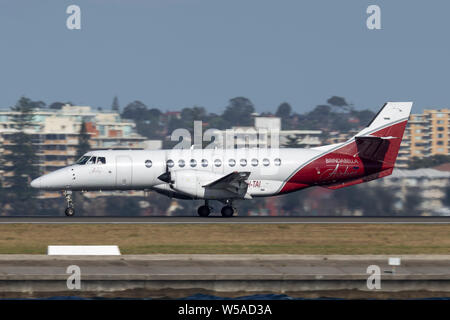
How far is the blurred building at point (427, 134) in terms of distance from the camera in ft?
589

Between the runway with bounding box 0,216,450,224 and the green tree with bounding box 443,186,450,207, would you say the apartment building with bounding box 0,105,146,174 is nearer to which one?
the green tree with bounding box 443,186,450,207

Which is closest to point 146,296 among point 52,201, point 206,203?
point 206,203

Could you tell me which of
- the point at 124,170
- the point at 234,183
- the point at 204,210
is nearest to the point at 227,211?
the point at 204,210

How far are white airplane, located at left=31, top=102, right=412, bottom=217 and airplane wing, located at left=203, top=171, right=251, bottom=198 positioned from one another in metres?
0.05

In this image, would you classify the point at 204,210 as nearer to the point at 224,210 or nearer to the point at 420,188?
the point at 224,210

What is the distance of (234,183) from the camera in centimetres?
4119

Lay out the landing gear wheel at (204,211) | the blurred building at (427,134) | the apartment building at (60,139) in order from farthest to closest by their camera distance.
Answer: the blurred building at (427,134) → the apartment building at (60,139) → the landing gear wheel at (204,211)

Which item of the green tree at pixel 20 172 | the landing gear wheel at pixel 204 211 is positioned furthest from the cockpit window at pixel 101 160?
the green tree at pixel 20 172

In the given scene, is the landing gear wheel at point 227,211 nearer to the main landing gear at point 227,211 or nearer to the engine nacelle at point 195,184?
the main landing gear at point 227,211

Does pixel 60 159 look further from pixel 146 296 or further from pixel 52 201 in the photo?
pixel 146 296

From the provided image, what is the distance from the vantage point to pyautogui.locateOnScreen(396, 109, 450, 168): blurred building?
179 metres

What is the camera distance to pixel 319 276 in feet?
69.7

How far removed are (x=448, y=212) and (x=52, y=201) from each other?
56250mm

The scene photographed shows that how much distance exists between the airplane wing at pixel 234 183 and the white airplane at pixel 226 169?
51 mm
